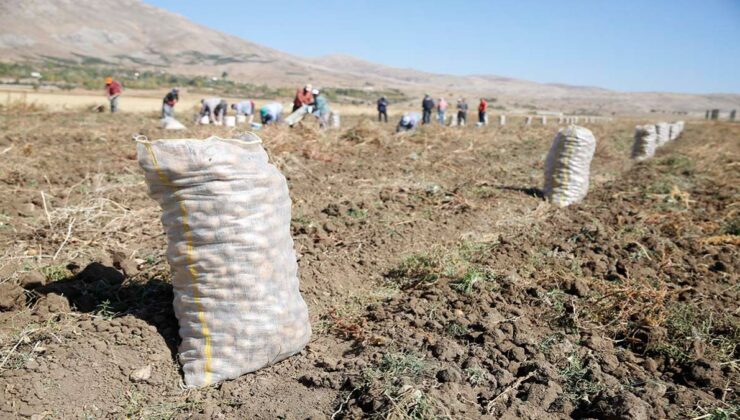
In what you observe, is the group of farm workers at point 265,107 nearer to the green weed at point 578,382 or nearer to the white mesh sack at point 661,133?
the green weed at point 578,382

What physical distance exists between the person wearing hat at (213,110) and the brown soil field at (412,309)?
9.88 meters

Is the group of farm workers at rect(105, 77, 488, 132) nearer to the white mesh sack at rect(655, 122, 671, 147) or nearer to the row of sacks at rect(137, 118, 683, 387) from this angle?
the white mesh sack at rect(655, 122, 671, 147)

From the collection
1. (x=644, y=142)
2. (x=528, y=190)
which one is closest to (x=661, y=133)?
(x=644, y=142)

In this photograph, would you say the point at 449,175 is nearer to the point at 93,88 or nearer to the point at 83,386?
the point at 83,386

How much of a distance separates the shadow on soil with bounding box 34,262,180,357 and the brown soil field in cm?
1

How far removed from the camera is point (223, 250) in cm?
279

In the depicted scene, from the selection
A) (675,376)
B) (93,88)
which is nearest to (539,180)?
(675,376)

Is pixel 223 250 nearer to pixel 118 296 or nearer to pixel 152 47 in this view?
pixel 118 296

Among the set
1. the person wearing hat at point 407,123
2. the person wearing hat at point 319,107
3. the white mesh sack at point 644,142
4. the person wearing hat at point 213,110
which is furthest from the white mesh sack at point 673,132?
the person wearing hat at point 213,110

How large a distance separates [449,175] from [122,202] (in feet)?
17.8

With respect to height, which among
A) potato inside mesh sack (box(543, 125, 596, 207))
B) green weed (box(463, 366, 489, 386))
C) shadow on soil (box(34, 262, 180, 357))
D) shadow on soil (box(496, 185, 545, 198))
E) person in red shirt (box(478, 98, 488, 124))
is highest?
person in red shirt (box(478, 98, 488, 124))

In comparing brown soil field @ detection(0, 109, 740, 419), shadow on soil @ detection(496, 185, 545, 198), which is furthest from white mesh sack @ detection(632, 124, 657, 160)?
shadow on soil @ detection(496, 185, 545, 198)

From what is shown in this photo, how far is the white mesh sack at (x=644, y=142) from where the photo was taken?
13.9m

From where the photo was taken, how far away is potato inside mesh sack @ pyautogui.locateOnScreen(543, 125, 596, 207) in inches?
287
